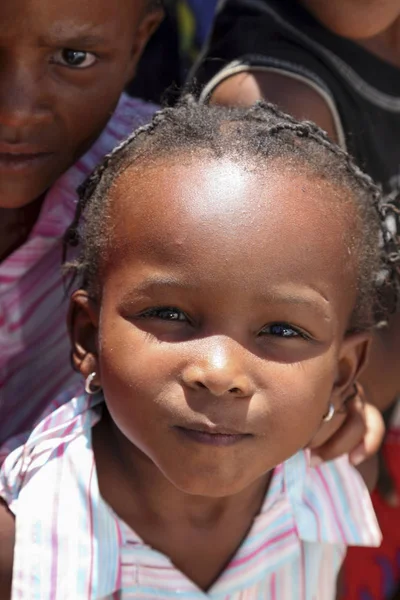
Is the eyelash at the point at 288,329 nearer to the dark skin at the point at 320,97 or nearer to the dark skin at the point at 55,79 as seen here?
the dark skin at the point at 320,97

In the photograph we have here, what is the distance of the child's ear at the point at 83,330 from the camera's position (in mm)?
1433

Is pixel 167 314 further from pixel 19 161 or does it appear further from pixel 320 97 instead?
pixel 320 97

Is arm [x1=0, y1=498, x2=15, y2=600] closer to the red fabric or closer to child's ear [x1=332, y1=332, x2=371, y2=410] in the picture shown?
child's ear [x1=332, y1=332, x2=371, y2=410]

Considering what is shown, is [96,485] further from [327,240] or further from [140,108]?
[140,108]

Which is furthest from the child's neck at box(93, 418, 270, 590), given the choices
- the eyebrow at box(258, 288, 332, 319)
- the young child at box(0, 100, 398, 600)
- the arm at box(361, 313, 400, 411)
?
the arm at box(361, 313, 400, 411)

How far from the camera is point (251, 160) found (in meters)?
1.32

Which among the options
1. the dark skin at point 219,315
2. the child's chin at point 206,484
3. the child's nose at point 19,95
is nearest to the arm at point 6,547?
the dark skin at point 219,315

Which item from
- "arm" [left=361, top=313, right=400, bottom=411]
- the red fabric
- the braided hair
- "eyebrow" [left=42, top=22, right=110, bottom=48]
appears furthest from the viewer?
the red fabric

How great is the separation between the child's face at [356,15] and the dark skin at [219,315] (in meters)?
0.48

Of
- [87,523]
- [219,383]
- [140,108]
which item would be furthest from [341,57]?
[87,523]

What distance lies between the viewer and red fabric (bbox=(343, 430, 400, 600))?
2.15 meters

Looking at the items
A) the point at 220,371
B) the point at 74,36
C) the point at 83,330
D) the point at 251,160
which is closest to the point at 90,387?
the point at 83,330

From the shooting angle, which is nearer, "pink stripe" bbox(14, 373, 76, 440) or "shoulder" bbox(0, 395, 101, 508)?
"shoulder" bbox(0, 395, 101, 508)

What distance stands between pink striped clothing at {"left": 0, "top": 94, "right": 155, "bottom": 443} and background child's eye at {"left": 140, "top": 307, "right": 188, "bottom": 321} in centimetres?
43
